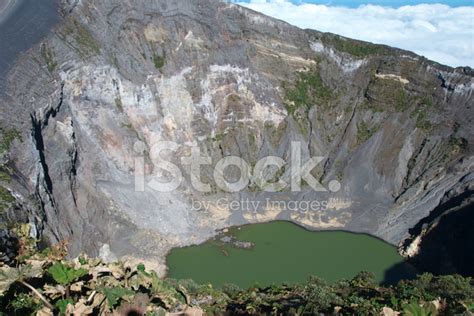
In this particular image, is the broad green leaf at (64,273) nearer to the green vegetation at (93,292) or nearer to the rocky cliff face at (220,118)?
the green vegetation at (93,292)

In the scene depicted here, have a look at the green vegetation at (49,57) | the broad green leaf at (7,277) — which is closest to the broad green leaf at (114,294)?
the broad green leaf at (7,277)

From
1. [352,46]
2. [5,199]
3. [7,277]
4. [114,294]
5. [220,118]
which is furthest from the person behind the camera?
[352,46]

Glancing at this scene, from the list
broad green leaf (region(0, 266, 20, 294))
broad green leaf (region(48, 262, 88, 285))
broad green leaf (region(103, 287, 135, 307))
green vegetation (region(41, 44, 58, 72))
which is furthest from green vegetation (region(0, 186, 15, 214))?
broad green leaf (region(103, 287, 135, 307))

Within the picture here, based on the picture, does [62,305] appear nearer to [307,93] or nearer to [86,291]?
[86,291]

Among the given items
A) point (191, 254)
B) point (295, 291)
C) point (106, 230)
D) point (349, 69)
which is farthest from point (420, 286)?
point (349, 69)

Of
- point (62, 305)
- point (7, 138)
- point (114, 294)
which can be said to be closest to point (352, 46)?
point (7, 138)

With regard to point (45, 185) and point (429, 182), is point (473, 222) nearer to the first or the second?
point (429, 182)

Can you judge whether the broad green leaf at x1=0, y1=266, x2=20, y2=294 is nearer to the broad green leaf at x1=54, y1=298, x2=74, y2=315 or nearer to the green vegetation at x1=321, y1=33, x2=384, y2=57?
the broad green leaf at x1=54, y1=298, x2=74, y2=315
